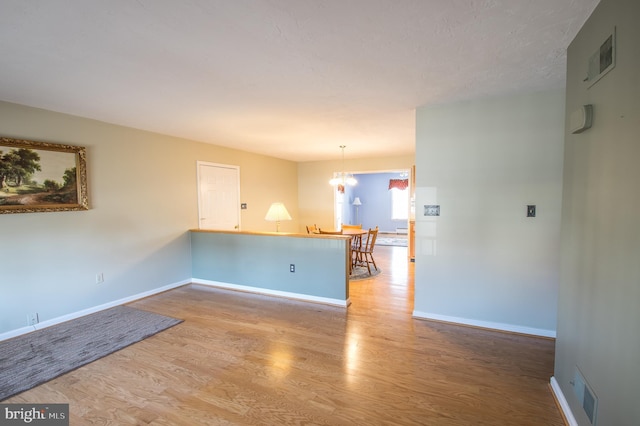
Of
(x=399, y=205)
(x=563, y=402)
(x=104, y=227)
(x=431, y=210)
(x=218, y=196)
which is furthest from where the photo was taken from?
(x=399, y=205)

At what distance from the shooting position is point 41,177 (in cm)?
307

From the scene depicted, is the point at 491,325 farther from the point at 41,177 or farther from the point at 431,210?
the point at 41,177

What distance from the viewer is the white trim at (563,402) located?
1707mm

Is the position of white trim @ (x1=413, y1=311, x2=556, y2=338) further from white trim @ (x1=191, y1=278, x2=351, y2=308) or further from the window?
the window

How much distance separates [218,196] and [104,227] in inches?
74.0

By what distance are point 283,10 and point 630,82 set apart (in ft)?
5.38

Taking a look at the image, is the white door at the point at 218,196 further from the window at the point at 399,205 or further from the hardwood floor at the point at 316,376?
the window at the point at 399,205

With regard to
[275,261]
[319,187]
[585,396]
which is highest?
[319,187]

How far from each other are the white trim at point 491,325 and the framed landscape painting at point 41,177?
13.8 ft

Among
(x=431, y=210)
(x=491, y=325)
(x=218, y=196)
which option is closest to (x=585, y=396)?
(x=491, y=325)

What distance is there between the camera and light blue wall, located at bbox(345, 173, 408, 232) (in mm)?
11188

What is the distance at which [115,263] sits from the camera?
375 centimetres

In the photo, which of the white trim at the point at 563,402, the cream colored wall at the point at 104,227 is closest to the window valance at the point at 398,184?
the cream colored wall at the point at 104,227

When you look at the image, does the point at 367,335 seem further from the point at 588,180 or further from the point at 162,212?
the point at 162,212
